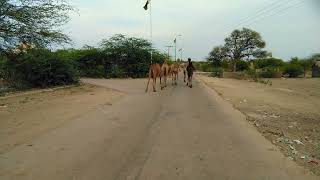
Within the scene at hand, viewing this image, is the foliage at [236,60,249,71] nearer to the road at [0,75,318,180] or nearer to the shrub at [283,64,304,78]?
the shrub at [283,64,304,78]

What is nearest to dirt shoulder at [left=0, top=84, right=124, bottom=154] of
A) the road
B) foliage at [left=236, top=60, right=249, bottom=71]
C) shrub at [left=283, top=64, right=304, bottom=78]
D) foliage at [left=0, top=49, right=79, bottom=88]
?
the road

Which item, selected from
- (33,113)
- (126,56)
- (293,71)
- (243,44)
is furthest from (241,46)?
(33,113)

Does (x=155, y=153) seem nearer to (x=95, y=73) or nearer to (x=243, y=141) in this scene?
(x=243, y=141)

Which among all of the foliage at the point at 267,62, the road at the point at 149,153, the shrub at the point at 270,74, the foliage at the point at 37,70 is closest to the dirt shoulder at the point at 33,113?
the road at the point at 149,153

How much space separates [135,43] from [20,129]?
34.2 meters

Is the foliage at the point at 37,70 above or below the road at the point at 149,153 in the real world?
above

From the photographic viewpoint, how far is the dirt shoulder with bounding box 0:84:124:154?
1007cm

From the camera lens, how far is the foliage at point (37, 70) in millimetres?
23969

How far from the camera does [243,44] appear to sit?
97.3 metres

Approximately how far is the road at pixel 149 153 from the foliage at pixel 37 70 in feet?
39.9

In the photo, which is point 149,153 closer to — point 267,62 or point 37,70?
point 37,70

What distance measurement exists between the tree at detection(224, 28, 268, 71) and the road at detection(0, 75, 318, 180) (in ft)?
280

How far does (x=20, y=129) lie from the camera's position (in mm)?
10930

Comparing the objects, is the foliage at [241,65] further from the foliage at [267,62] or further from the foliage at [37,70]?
the foliage at [37,70]
